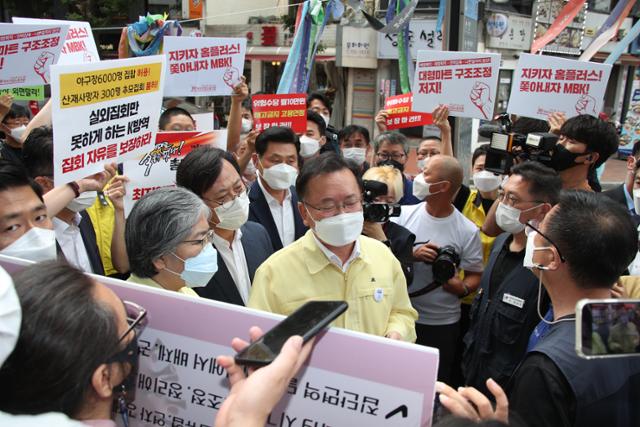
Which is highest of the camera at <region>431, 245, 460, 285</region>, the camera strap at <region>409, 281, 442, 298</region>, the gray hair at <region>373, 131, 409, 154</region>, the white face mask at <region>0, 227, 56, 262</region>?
the gray hair at <region>373, 131, 409, 154</region>

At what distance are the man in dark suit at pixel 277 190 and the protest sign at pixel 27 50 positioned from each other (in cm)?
190

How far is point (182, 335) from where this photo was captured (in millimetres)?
1531

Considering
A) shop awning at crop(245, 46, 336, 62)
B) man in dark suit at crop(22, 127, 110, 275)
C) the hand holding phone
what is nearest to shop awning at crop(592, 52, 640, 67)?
shop awning at crop(245, 46, 336, 62)

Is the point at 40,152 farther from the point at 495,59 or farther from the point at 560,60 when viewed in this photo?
the point at 560,60

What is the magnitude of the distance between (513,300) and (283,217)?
1691 mm

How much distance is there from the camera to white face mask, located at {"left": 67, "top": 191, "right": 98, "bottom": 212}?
2895 mm

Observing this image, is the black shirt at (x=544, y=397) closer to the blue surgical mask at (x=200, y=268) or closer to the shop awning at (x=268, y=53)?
the blue surgical mask at (x=200, y=268)

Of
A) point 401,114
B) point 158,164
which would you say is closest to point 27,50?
point 158,164

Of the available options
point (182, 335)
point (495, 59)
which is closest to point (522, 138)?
point (495, 59)

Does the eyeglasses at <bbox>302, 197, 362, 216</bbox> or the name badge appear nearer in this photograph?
the eyeglasses at <bbox>302, 197, 362, 216</bbox>

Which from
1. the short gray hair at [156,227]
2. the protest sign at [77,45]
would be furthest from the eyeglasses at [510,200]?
the protest sign at [77,45]

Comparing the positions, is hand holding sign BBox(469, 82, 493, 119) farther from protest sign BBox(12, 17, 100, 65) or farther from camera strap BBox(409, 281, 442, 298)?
protest sign BBox(12, 17, 100, 65)

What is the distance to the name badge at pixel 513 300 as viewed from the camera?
8.41 feet

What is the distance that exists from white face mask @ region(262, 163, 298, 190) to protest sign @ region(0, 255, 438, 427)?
2137mm
